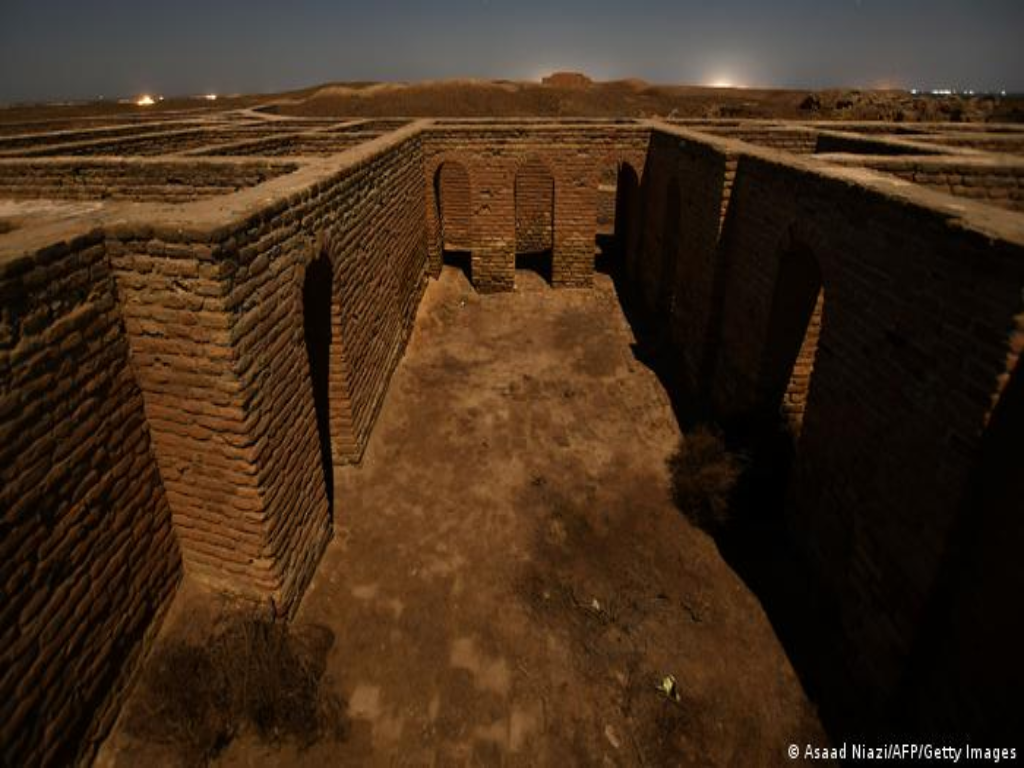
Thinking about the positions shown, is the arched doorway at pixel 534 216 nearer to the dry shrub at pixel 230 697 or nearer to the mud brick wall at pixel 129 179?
the mud brick wall at pixel 129 179

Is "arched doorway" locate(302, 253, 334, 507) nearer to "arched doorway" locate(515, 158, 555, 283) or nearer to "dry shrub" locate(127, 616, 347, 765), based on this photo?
"dry shrub" locate(127, 616, 347, 765)

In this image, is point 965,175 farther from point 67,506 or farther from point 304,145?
point 304,145

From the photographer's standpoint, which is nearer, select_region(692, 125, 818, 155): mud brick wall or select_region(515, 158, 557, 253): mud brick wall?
select_region(692, 125, 818, 155): mud brick wall

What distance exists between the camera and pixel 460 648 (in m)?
4.90

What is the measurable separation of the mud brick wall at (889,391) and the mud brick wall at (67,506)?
5.42 meters

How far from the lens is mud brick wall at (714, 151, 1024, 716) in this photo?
348 cm

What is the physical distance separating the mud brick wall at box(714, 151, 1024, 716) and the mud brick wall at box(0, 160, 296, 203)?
5902mm

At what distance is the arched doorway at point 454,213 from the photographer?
45.0ft

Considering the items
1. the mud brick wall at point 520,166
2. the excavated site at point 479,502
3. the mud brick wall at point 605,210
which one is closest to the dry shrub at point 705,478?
the excavated site at point 479,502

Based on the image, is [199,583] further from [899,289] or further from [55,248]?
[899,289]

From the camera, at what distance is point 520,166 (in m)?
11.9

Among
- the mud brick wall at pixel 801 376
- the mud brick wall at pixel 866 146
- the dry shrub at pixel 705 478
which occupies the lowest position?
the dry shrub at pixel 705 478

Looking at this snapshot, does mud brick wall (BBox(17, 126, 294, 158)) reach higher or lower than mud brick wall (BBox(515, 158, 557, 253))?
higher

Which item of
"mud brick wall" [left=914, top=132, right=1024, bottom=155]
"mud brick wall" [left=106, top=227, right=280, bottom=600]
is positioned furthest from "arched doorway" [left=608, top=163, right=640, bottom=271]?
"mud brick wall" [left=106, top=227, right=280, bottom=600]
